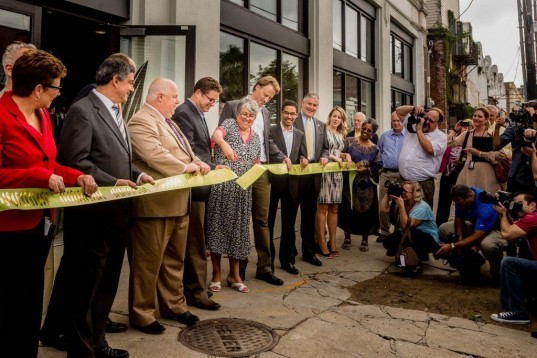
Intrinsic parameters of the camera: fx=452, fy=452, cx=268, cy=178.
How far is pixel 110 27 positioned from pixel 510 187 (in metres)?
5.67

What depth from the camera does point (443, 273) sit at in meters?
5.72

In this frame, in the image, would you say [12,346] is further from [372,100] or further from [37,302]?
[372,100]

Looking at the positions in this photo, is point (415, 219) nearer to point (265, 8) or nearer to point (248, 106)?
point (248, 106)

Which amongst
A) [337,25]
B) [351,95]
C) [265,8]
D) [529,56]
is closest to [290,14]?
[265,8]

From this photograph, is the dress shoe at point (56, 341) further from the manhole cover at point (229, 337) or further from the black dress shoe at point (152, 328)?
the manhole cover at point (229, 337)

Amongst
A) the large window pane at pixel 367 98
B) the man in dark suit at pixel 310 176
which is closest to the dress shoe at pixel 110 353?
the man in dark suit at pixel 310 176

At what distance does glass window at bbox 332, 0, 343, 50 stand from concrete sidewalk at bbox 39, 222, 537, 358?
842 cm

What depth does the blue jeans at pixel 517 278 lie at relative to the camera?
4086 millimetres

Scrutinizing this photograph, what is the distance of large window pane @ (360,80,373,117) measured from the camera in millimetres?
13695

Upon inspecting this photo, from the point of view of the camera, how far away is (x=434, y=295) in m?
4.86

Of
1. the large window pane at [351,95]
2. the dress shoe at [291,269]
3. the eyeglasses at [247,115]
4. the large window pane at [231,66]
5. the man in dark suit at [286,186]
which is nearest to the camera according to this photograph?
the eyeglasses at [247,115]

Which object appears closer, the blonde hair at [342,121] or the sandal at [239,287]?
the sandal at [239,287]

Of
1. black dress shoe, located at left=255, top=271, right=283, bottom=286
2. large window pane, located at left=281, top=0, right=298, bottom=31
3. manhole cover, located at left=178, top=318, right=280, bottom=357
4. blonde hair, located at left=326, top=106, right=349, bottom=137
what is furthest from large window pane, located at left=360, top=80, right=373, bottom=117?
manhole cover, located at left=178, top=318, right=280, bottom=357

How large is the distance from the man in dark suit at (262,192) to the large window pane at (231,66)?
3.19 m
